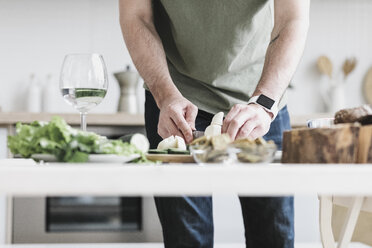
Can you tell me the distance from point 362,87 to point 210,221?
2195mm

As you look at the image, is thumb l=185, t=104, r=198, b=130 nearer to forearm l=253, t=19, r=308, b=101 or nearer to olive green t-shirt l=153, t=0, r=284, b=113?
forearm l=253, t=19, r=308, b=101

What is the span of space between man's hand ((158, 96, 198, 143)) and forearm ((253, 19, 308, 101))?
6.1 inches

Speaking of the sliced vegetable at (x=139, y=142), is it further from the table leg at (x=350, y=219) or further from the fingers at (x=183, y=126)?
the table leg at (x=350, y=219)

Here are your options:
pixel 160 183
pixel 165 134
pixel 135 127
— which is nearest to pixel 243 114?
pixel 165 134

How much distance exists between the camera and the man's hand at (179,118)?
943mm

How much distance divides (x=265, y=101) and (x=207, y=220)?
0.47m

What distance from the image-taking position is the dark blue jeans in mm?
1288

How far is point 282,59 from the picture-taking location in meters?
1.16

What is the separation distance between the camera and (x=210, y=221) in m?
1.35

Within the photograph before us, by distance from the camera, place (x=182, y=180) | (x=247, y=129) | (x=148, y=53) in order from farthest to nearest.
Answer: (x=148, y=53)
(x=247, y=129)
(x=182, y=180)

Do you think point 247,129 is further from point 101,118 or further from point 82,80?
point 101,118

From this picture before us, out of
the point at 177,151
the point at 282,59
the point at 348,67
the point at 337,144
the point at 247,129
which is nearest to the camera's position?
the point at 337,144

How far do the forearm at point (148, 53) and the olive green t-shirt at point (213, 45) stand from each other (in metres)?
0.09

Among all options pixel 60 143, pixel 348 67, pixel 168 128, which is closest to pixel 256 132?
pixel 168 128
